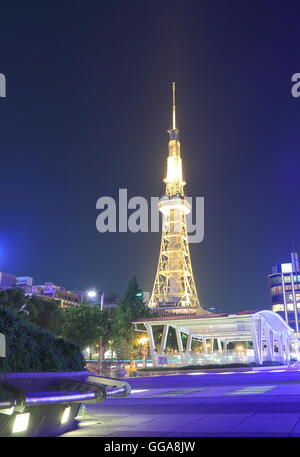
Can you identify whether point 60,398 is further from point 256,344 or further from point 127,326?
point 127,326

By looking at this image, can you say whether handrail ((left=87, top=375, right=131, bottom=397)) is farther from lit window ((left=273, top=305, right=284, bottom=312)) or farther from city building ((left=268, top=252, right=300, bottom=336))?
lit window ((left=273, top=305, right=284, bottom=312))

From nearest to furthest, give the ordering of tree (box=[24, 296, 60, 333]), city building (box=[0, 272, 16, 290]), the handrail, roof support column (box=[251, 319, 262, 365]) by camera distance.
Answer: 1. the handrail
2. roof support column (box=[251, 319, 262, 365])
3. tree (box=[24, 296, 60, 333])
4. city building (box=[0, 272, 16, 290])

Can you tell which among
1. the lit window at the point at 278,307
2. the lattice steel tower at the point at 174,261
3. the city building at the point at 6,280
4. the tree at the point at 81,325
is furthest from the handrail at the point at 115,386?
the lit window at the point at 278,307

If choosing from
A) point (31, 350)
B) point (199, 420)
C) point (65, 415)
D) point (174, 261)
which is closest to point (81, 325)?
point (199, 420)

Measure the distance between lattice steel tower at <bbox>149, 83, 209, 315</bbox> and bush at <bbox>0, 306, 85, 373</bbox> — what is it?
8376 centimetres

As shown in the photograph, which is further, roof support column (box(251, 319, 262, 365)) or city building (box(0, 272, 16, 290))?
city building (box(0, 272, 16, 290))

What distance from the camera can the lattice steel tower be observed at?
99731 millimetres

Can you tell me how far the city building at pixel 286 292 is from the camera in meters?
127

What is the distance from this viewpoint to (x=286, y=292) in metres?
130

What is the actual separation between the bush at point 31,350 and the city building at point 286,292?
4939 inches

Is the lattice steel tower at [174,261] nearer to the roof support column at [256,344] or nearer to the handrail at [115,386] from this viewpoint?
the roof support column at [256,344]

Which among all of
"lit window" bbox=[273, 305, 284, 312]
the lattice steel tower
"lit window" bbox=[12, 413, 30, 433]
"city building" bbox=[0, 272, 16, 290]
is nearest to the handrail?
"lit window" bbox=[12, 413, 30, 433]

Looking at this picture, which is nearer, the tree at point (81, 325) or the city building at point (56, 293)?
the tree at point (81, 325)
